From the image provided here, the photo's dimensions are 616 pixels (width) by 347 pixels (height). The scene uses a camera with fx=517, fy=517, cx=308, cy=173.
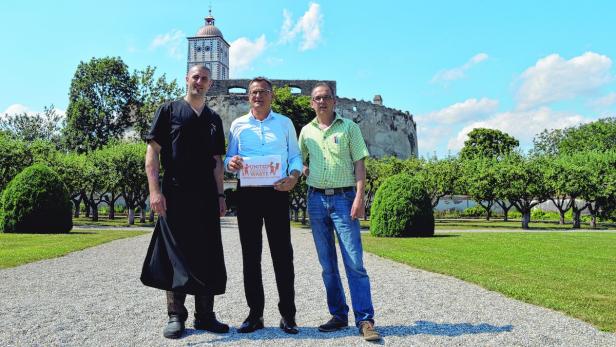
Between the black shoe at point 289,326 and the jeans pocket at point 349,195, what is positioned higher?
the jeans pocket at point 349,195

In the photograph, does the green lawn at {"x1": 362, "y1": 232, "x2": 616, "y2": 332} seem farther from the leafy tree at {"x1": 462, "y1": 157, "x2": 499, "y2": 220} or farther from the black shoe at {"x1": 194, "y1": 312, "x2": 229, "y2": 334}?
the leafy tree at {"x1": 462, "y1": 157, "x2": 499, "y2": 220}

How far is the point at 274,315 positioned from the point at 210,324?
3.30ft

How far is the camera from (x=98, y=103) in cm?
4597

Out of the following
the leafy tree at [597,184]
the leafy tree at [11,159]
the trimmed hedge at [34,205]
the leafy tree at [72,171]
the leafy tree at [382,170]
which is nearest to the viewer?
the trimmed hedge at [34,205]

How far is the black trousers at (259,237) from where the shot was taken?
15.2 ft

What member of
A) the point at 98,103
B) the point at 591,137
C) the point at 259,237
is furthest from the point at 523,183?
the point at 591,137

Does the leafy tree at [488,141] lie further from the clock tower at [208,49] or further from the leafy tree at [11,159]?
the leafy tree at [11,159]


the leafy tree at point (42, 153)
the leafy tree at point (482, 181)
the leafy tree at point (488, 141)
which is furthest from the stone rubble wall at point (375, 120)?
the leafy tree at point (42, 153)

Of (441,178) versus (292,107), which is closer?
(292,107)

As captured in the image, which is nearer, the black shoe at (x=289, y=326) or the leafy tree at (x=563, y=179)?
the black shoe at (x=289, y=326)

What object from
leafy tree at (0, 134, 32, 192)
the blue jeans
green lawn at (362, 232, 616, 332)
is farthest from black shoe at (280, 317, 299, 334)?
leafy tree at (0, 134, 32, 192)

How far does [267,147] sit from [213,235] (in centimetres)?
94

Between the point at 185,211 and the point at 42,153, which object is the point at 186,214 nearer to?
the point at 185,211

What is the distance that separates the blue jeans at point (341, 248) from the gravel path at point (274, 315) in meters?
0.28
